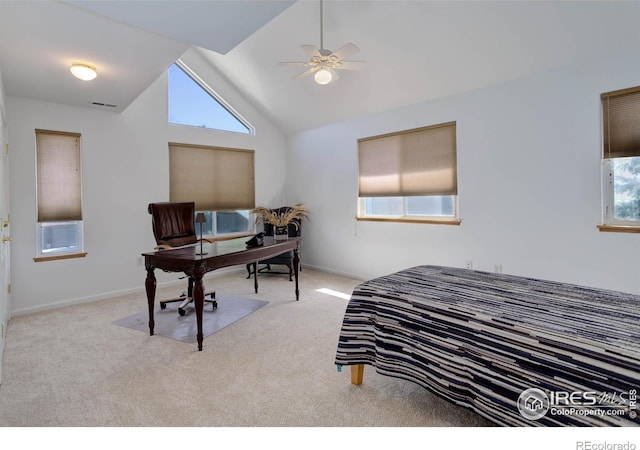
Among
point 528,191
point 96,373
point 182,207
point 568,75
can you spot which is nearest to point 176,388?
point 96,373

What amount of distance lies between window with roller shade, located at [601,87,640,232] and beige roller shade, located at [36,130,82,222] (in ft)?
18.8

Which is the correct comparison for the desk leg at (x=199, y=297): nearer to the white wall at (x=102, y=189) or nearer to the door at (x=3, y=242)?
the door at (x=3, y=242)

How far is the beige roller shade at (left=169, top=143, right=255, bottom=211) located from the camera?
16.1 ft

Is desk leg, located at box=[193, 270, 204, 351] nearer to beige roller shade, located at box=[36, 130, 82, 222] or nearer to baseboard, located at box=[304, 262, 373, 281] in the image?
beige roller shade, located at box=[36, 130, 82, 222]

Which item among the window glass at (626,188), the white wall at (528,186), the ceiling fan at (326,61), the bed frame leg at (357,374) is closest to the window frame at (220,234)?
the white wall at (528,186)

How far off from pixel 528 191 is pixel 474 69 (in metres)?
1.42

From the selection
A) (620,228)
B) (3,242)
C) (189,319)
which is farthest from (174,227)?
(620,228)

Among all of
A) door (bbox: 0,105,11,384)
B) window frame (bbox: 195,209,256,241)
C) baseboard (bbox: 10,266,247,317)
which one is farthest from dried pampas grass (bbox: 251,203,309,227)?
door (bbox: 0,105,11,384)

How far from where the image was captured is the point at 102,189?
4.22m

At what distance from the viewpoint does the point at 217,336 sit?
2.92m

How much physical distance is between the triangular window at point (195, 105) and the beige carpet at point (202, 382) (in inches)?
123

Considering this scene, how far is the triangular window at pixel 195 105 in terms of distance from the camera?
4898mm

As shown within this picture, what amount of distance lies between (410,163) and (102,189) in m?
4.08

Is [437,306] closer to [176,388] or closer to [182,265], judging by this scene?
[176,388]
